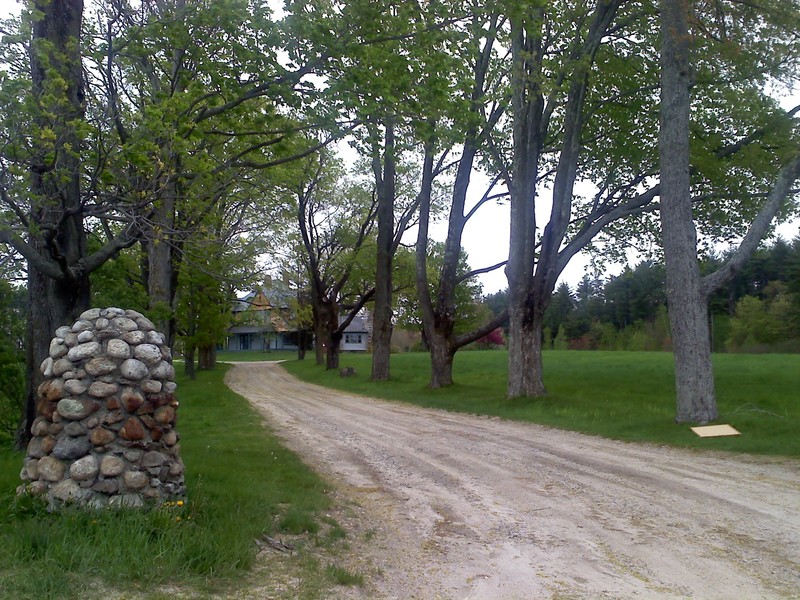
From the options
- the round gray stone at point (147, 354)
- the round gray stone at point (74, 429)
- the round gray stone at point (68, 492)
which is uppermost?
the round gray stone at point (147, 354)

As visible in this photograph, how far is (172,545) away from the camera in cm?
504

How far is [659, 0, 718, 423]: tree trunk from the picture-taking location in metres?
13.7

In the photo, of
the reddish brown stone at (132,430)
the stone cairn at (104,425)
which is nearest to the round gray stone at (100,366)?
the stone cairn at (104,425)

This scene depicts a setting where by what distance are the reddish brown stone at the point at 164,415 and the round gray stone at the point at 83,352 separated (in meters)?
0.71

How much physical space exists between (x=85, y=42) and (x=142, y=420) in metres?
6.67

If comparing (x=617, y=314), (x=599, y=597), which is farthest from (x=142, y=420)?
(x=617, y=314)

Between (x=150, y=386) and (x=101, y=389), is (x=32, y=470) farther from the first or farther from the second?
(x=150, y=386)

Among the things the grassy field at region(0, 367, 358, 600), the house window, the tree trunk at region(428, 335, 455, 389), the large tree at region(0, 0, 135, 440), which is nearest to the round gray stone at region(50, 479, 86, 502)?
the grassy field at region(0, 367, 358, 600)

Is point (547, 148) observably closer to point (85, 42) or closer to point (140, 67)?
point (140, 67)

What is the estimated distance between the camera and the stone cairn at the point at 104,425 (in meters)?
5.54

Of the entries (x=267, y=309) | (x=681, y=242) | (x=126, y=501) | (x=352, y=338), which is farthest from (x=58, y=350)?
(x=352, y=338)

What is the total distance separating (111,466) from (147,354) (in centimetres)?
98

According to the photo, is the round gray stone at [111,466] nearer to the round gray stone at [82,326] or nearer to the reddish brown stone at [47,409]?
the reddish brown stone at [47,409]

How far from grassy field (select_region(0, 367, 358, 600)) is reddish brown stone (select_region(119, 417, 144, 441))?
600 mm
